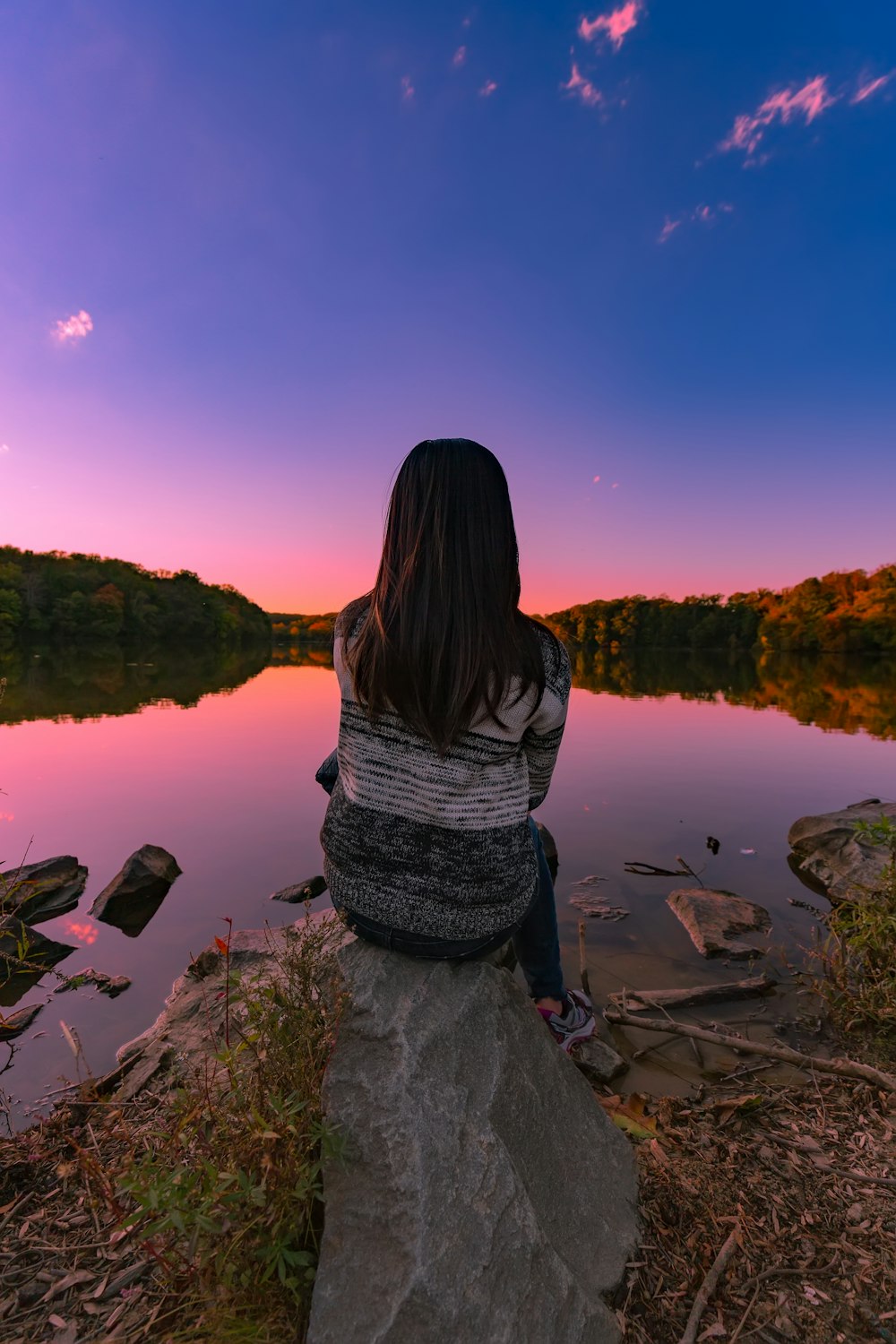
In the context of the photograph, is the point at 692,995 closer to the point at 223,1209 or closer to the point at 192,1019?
the point at 192,1019

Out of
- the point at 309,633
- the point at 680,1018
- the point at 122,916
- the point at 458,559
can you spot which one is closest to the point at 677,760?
the point at 680,1018

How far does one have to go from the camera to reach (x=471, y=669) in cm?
196

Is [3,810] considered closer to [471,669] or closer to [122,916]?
[122,916]

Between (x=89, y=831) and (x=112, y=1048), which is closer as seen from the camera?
(x=112, y=1048)

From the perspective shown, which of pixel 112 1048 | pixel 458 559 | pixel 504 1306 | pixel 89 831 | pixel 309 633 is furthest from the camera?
pixel 309 633

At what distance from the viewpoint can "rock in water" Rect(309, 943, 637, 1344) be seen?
145 centimetres

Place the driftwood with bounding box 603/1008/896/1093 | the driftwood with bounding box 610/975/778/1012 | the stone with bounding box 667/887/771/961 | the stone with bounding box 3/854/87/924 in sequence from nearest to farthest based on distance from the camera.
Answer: the driftwood with bounding box 603/1008/896/1093 < the driftwood with bounding box 610/975/778/1012 < the stone with bounding box 667/887/771/961 < the stone with bounding box 3/854/87/924

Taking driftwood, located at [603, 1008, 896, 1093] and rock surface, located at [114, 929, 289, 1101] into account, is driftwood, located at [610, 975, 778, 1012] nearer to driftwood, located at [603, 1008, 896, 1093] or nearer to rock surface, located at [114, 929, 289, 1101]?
driftwood, located at [603, 1008, 896, 1093]

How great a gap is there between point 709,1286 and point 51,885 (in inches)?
244

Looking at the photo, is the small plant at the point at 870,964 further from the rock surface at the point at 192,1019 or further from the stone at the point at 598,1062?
the rock surface at the point at 192,1019

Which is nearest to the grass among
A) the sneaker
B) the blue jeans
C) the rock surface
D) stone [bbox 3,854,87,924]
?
the blue jeans

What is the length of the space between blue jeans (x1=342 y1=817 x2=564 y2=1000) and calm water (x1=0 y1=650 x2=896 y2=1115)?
3.25 feet

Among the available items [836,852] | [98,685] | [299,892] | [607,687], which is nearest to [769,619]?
[607,687]

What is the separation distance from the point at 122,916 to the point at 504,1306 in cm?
530
